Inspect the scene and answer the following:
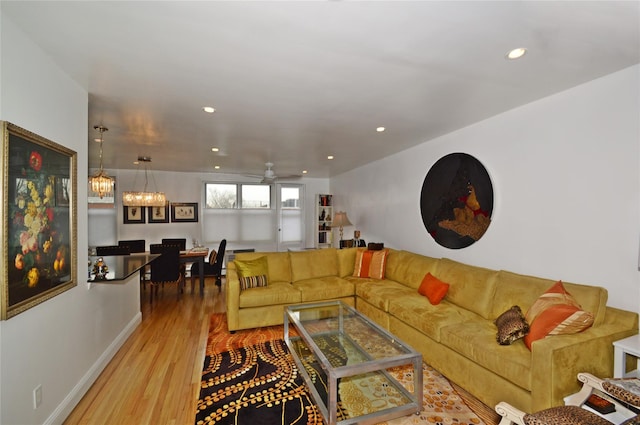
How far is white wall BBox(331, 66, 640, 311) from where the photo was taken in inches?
81.4

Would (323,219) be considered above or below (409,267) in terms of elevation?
above

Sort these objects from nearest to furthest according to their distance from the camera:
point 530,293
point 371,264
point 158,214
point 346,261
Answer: point 530,293 → point 371,264 → point 346,261 → point 158,214

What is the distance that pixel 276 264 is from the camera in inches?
168

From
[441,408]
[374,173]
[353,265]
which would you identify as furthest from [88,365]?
[374,173]

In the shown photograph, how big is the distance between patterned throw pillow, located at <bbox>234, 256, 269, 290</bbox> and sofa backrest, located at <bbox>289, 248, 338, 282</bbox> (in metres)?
0.51

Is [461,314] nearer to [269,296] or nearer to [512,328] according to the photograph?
[512,328]

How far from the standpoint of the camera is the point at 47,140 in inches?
72.4

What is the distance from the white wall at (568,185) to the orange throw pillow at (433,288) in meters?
0.50

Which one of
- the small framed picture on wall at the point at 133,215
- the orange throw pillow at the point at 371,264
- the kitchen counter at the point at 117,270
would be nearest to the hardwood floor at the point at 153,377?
the kitchen counter at the point at 117,270

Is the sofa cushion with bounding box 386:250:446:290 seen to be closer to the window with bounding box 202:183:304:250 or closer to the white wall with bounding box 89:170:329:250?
the window with bounding box 202:183:304:250

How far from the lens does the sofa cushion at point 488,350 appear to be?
6.25ft

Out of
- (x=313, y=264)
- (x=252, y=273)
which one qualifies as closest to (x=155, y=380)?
(x=252, y=273)

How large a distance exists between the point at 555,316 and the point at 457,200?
174 centimetres

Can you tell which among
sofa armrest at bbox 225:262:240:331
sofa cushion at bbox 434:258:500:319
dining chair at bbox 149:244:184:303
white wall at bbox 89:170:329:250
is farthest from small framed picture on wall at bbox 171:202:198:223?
sofa cushion at bbox 434:258:500:319
